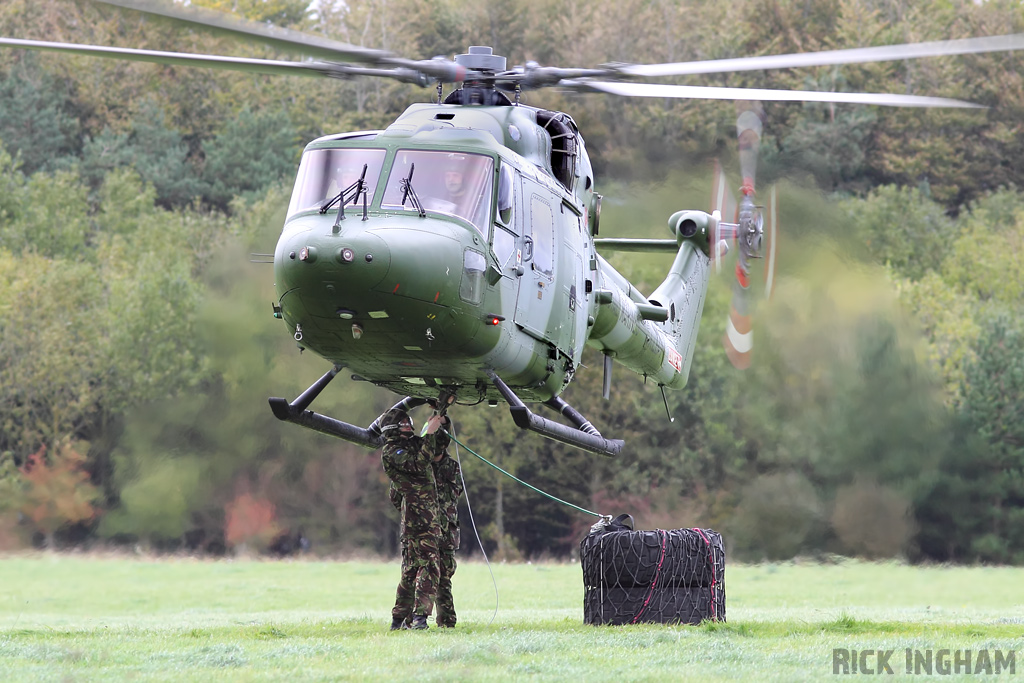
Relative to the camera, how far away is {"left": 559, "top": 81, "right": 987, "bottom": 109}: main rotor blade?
35.1 feet

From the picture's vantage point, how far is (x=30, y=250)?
1545 inches

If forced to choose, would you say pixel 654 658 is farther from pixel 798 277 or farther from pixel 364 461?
pixel 364 461

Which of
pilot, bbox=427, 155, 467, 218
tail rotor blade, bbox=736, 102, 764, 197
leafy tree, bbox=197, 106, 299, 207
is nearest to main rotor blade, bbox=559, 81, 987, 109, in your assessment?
pilot, bbox=427, 155, 467, 218

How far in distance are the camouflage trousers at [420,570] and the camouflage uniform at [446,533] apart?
29cm

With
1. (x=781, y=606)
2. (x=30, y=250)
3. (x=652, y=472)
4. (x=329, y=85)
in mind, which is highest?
(x=329, y=85)

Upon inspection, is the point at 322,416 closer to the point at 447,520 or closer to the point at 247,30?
the point at 447,520

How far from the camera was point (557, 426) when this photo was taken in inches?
474

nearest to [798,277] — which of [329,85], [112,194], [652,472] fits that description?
[652,472]

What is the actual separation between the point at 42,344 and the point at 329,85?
21.8m

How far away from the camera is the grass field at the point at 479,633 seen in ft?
28.5

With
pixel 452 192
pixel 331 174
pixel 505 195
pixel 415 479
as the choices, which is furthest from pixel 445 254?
pixel 415 479

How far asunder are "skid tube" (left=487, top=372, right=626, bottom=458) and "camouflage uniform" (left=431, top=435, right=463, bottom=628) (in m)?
0.77

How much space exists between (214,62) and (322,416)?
10.9 ft

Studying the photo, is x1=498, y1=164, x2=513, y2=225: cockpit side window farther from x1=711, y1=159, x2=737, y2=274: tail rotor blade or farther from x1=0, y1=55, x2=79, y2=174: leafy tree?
x1=0, y1=55, x2=79, y2=174: leafy tree
